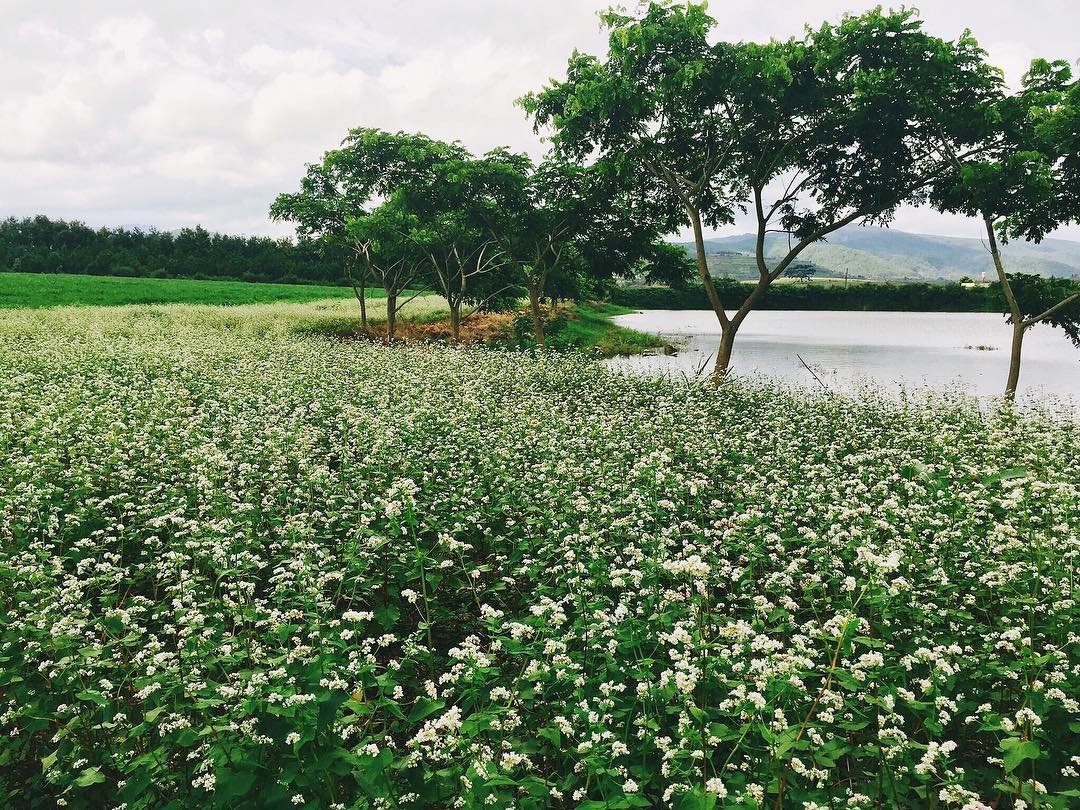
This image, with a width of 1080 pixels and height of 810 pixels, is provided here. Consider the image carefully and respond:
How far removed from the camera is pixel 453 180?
959 inches

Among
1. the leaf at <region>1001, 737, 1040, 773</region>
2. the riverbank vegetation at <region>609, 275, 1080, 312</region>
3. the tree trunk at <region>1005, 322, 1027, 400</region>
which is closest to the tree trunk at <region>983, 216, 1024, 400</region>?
the tree trunk at <region>1005, 322, 1027, 400</region>

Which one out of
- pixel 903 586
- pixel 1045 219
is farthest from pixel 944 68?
pixel 903 586

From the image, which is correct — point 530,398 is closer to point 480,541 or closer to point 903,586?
point 480,541

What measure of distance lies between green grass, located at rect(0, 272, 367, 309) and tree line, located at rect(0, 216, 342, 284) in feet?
71.4

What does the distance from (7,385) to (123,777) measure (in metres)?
13.4

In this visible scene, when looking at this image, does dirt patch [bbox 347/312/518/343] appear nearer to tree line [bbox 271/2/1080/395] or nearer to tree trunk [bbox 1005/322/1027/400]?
tree line [bbox 271/2/1080/395]

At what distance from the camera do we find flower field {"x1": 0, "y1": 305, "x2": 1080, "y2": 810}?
347cm

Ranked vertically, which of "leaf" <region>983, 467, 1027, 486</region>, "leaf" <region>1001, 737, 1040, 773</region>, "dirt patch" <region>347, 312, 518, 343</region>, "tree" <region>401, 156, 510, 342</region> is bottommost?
"leaf" <region>1001, 737, 1040, 773</region>

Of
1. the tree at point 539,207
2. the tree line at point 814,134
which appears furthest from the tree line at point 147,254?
the tree line at point 814,134

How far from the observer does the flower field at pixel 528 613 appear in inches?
137

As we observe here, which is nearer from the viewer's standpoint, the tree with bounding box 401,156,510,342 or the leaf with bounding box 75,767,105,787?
the leaf with bounding box 75,767,105,787

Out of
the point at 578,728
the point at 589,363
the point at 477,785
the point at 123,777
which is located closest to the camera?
the point at 477,785

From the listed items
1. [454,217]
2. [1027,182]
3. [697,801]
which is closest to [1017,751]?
[697,801]

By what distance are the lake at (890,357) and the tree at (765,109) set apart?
570 centimetres
